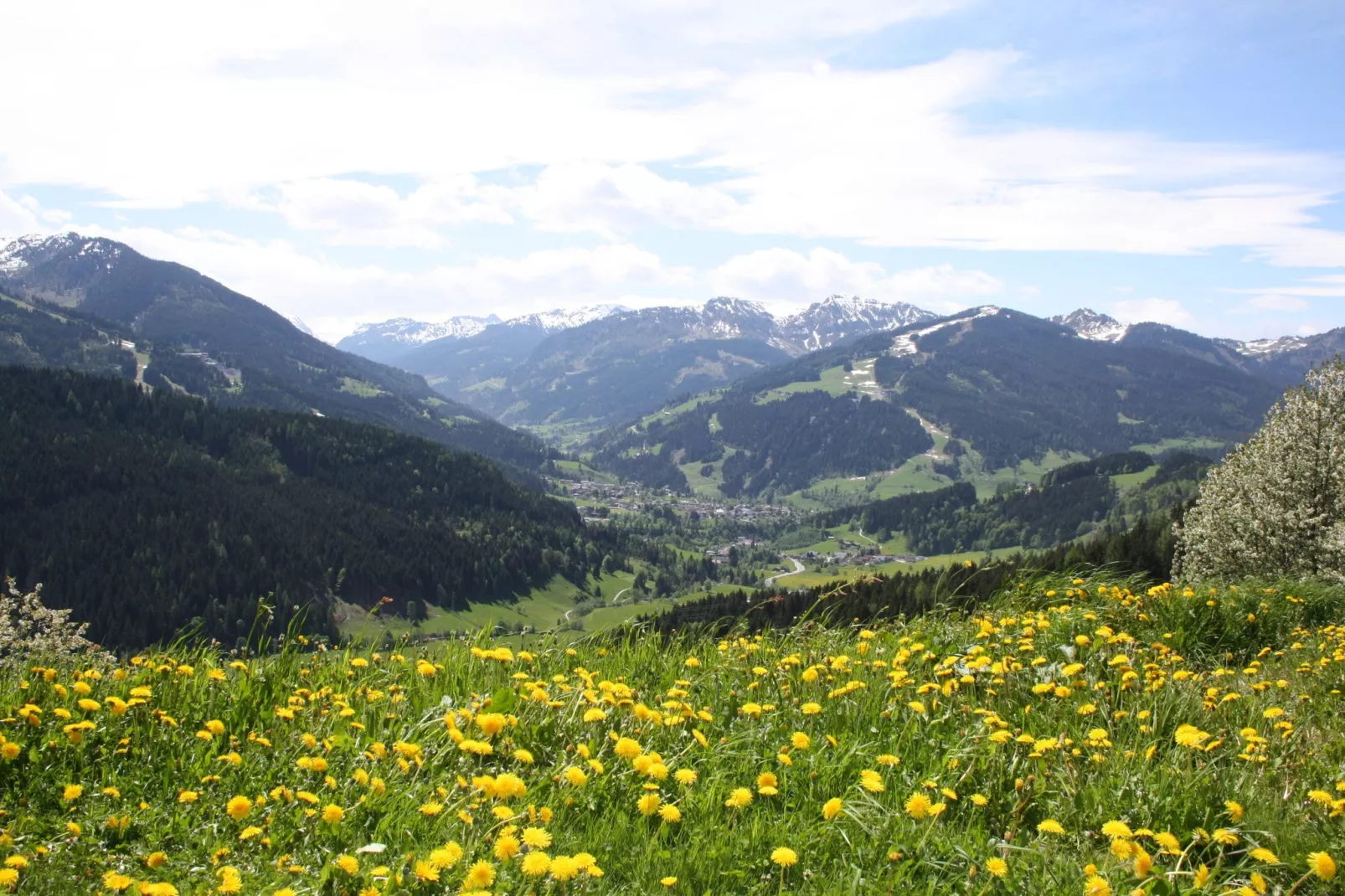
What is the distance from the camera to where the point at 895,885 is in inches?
155

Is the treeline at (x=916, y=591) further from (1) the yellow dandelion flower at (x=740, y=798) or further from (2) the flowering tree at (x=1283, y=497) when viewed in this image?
(1) the yellow dandelion flower at (x=740, y=798)

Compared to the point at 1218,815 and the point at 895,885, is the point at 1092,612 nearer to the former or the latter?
the point at 1218,815

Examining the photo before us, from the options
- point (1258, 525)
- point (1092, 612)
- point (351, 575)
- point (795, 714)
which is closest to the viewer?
point (795, 714)

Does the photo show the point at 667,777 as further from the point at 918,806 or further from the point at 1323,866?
the point at 1323,866

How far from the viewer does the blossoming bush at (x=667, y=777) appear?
3893 mm

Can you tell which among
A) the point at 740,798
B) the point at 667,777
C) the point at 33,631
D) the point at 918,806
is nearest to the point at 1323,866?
the point at 918,806

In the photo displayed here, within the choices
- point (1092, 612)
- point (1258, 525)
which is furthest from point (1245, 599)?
point (1258, 525)

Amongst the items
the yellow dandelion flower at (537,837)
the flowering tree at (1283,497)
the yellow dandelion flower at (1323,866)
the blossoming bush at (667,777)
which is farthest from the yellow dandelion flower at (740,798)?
the flowering tree at (1283,497)

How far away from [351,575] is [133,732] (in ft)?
692

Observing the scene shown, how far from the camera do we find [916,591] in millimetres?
26625

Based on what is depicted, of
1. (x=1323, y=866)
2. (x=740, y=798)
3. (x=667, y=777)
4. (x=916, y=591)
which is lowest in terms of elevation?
(x=916, y=591)

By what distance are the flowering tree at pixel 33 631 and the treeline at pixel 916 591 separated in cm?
582

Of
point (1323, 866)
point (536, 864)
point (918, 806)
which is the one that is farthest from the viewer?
point (918, 806)

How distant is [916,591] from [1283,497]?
40.3 feet
